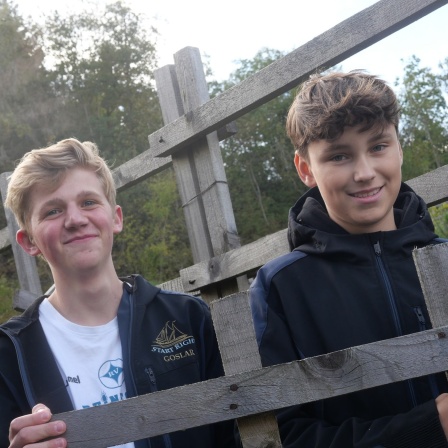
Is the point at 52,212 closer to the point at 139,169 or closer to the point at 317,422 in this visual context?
the point at 317,422

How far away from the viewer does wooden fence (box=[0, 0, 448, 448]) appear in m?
1.98

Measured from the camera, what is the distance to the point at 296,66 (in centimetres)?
386

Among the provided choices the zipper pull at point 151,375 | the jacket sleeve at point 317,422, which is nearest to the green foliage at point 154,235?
the zipper pull at point 151,375

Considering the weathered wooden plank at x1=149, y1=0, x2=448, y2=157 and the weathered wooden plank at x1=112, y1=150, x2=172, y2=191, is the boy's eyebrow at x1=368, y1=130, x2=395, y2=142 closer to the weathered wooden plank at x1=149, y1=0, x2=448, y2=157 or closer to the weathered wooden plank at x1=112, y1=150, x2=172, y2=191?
the weathered wooden plank at x1=149, y1=0, x2=448, y2=157

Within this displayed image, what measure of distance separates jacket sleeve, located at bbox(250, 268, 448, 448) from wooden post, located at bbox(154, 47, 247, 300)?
2010 mm

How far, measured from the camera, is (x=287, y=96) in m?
37.8

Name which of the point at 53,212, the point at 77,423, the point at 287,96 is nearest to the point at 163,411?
the point at 77,423

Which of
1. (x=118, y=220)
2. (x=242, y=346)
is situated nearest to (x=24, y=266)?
(x=118, y=220)

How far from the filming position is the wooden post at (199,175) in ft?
14.9

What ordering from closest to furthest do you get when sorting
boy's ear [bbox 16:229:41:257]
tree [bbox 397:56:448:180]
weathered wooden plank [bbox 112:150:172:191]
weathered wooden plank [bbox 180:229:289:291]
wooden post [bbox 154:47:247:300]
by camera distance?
1. boy's ear [bbox 16:229:41:257]
2. weathered wooden plank [bbox 180:229:289:291]
3. wooden post [bbox 154:47:247:300]
4. weathered wooden plank [bbox 112:150:172:191]
5. tree [bbox 397:56:448:180]

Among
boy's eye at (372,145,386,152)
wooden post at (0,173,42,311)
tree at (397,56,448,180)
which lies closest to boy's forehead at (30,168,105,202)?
boy's eye at (372,145,386,152)

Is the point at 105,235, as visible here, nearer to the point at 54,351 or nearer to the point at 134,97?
the point at 54,351

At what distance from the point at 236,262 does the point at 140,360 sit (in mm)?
1631

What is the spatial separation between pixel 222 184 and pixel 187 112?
441 mm
